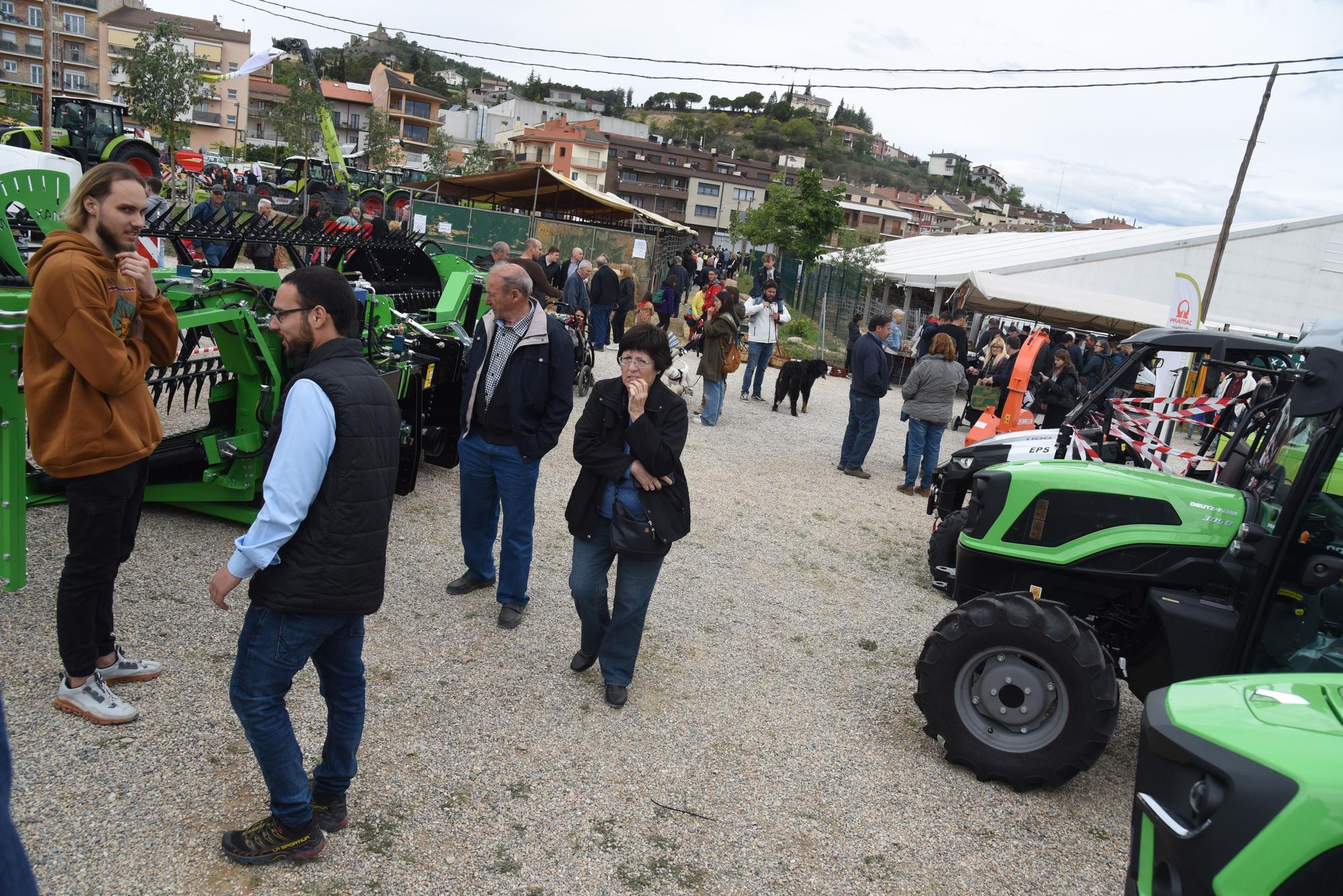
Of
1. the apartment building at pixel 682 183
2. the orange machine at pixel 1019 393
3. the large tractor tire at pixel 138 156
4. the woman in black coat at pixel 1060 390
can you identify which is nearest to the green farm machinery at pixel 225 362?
the orange machine at pixel 1019 393

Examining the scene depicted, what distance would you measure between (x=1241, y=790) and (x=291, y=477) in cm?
245

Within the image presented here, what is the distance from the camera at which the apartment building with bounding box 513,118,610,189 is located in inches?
2908

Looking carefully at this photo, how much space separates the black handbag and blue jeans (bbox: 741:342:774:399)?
9.38m

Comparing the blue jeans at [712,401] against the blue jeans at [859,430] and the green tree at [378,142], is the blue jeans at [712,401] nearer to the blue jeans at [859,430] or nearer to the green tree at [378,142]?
the blue jeans at [859,430]

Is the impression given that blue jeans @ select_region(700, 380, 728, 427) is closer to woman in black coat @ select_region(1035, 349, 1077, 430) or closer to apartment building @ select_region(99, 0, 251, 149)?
woman in black coat @ select_region(1035, 349, 1077, 430)

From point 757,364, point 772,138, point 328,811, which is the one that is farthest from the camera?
point 772,138

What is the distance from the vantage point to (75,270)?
3.07m

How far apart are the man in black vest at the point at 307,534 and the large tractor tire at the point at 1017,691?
2.55m

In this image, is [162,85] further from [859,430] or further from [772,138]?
[772,138]

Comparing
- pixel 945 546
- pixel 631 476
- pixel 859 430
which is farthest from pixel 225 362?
pixel 859 430

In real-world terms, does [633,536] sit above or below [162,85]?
below

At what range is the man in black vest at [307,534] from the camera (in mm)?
2525

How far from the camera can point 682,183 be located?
78.6 meters

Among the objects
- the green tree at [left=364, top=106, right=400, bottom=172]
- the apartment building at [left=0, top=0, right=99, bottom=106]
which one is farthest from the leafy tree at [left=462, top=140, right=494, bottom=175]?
the apartment building at [left=0, top=0, right=99, bottom=106]
